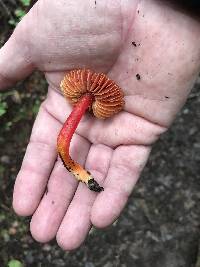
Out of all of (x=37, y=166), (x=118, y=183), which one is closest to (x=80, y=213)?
(x=118, y=183)

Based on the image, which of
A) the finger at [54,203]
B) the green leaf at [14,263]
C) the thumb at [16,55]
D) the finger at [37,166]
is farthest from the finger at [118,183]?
the green leaf at [14,263]

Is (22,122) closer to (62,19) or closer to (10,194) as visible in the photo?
(10,194)

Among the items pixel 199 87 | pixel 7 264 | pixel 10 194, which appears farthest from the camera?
pixel 199 87

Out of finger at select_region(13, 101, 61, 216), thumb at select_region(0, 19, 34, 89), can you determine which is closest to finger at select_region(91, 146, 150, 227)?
finger at select_region(13, 101, 61, 216)

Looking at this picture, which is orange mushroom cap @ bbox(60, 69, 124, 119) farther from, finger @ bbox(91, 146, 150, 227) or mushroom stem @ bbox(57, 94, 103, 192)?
finger @ bbox(91, 146, 150, 227)

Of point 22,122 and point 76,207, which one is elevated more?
point 76,207

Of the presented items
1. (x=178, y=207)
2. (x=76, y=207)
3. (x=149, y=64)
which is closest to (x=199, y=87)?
(x=178, y=207)

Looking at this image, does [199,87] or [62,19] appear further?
[199,87]
